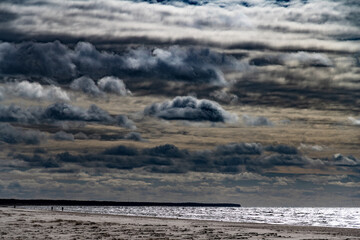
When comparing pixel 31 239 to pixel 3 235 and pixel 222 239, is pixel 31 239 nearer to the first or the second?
pixel 3 235

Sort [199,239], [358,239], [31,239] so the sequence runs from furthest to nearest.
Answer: [358,239], [199,239], [31,239]

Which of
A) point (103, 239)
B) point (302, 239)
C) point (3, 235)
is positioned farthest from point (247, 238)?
point (3, 235)

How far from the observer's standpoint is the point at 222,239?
144ft

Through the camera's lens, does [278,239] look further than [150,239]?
Yes

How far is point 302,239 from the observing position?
157ft

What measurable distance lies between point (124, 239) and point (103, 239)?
1839 millimetres

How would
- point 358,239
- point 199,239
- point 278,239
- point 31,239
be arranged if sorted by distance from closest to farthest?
point 31,239, point 199,239, point 278,239, point 358,239

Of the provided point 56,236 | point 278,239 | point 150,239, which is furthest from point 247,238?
point 56,236

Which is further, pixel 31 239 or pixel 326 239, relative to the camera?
pixel 326 239

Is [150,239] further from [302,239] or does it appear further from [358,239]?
[358,239]

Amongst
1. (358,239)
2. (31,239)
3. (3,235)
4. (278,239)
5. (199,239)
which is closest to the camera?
(31,239)

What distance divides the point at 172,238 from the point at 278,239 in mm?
10657

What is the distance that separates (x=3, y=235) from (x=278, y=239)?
25.0m

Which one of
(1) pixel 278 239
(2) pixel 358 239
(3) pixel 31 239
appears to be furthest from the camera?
(2) pixel 358 239
